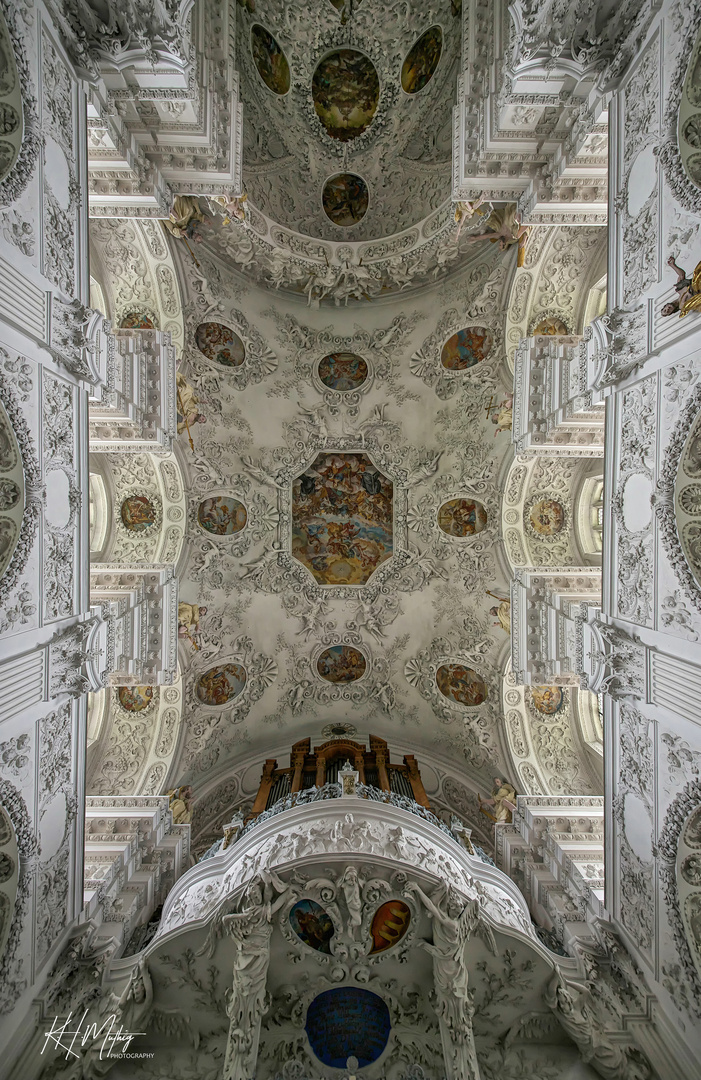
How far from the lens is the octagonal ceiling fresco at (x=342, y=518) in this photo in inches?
577

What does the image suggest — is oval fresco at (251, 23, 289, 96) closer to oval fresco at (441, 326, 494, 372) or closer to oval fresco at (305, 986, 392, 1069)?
oval fresco at (441, 326, 494, 372)

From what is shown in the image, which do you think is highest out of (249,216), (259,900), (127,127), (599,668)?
(249,216)

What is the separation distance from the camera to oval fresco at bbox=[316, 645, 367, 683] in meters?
15.1

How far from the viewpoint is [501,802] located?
12.2 meters

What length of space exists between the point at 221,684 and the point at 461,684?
22.5 ft

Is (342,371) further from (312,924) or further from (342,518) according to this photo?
(312,924)

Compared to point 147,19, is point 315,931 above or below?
below

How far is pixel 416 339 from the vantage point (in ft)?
45.9

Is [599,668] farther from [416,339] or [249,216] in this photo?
[249,216]

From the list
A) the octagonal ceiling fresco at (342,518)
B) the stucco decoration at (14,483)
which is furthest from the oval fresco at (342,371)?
the stucco decoration at (14,483)

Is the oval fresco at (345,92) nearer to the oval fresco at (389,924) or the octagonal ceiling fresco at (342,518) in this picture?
the octagonal ceiling fresco at (342,518)

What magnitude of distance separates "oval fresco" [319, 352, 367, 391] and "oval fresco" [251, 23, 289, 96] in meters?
5.94

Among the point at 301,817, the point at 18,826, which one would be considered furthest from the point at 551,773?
the point at 18,826

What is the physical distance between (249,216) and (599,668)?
40.5 feet
